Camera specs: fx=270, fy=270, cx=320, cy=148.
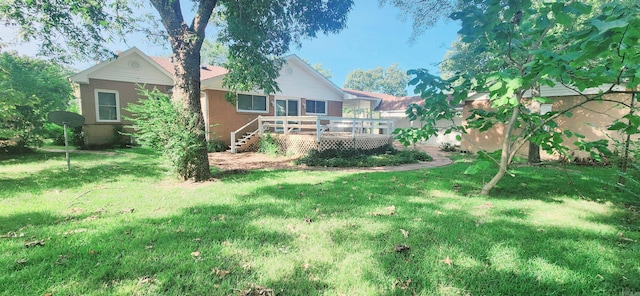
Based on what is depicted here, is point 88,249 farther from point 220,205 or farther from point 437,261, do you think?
point 437,261

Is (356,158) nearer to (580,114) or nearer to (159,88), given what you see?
(580,114)

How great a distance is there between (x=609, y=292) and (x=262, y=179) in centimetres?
564

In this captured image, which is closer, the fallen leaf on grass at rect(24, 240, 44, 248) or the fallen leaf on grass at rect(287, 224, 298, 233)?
the fallen leaf on grass at rect(24, 240, 44, 248)

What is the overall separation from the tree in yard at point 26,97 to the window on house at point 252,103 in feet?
24.5

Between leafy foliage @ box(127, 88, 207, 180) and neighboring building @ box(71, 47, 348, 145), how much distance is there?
232 inches

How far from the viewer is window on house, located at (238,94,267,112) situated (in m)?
14.2

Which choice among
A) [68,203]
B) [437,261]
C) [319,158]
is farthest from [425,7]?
[68,203]

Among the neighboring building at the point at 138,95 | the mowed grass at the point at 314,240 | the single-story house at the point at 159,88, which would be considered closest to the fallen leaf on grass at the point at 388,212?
the mowed grass at the point at 314,240

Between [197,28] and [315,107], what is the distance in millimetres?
11146

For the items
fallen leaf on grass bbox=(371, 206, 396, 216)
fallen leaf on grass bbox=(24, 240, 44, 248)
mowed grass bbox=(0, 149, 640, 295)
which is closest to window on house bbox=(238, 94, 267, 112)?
mowed grass bbox=(0, 149, 640, 295)

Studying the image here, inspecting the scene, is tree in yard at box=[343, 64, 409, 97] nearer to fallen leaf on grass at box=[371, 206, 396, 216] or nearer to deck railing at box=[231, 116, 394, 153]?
deck railing at box=[231, 116, 394, 153]

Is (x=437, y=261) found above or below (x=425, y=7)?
below

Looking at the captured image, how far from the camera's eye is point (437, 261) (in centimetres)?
252

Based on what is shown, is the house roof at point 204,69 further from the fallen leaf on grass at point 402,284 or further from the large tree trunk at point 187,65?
the fallen leaf on grass at point 402,284
